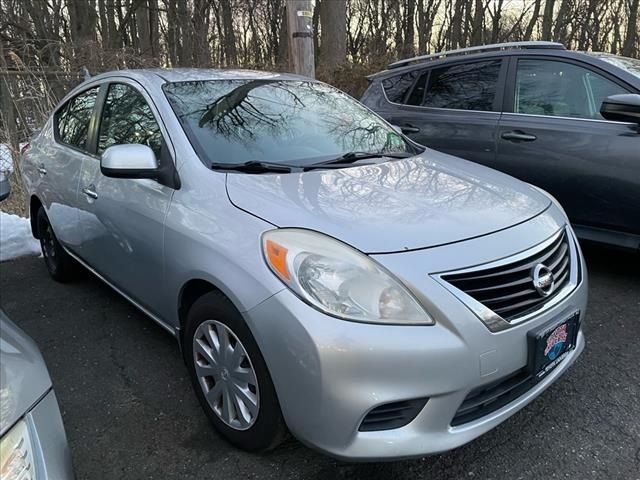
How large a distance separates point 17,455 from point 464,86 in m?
4.24

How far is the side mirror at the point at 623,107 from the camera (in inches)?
134

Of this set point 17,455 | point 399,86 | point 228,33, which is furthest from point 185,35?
point 17,455

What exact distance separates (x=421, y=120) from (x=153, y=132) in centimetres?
268

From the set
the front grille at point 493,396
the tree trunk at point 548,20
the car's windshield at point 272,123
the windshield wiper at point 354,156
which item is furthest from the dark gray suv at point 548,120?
the tree trunk at point 548,20

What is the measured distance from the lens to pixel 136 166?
246cm

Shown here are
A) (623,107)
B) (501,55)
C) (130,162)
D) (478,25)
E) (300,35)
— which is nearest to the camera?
(130,162)

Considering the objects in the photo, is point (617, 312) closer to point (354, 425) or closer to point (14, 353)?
point (354, 425)

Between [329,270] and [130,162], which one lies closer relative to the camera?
[329,270]

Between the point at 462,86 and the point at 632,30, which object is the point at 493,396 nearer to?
the point at 462,86

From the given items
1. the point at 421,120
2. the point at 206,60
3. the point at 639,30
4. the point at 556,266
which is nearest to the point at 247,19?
the point at 206,60

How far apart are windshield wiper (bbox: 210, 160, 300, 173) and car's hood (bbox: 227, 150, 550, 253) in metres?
0.08

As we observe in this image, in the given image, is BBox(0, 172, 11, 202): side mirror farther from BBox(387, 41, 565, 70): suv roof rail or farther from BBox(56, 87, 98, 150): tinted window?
BBox(387, 41, 565, 70): suv roof rail

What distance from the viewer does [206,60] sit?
41.3ft

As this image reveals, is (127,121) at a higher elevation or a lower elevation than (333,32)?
lower
